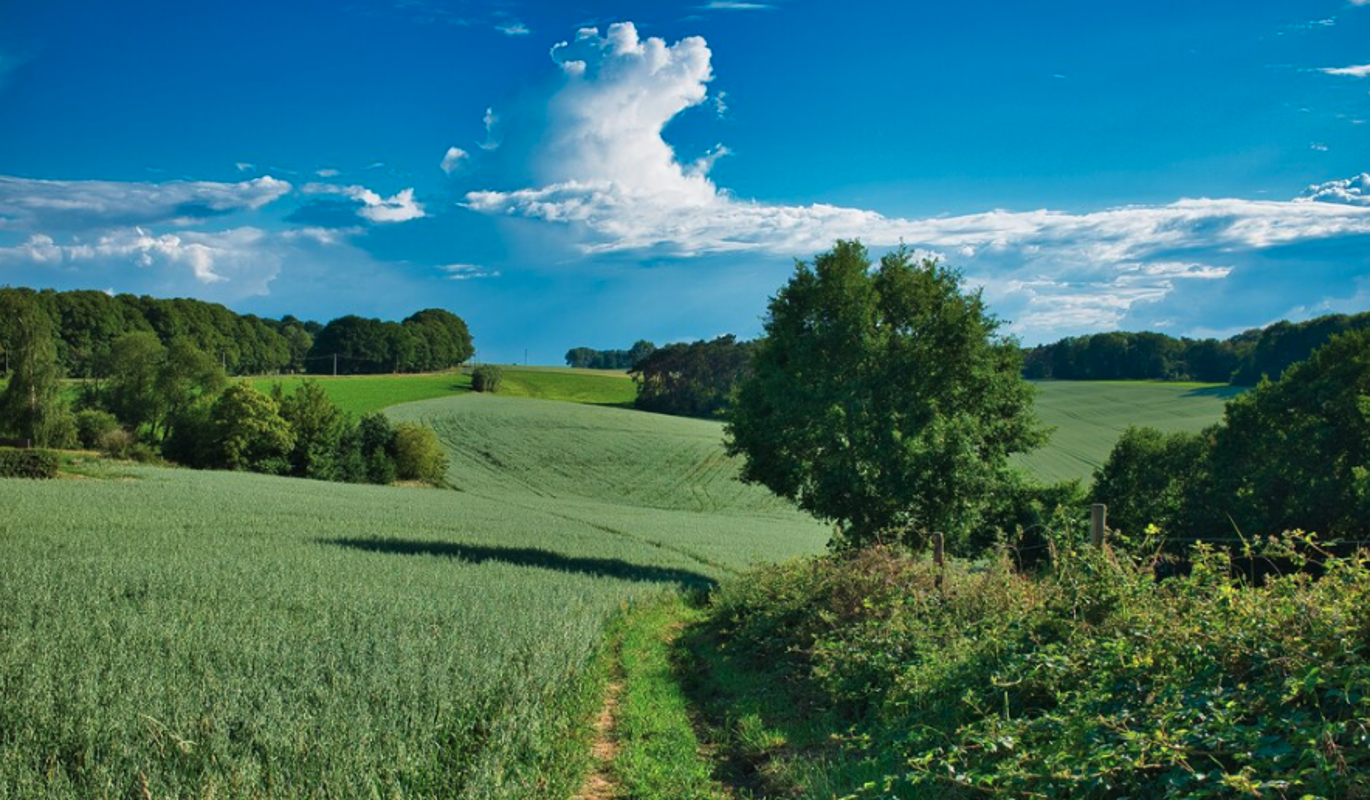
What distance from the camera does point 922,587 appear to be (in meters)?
11.1

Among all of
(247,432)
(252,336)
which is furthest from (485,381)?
(247,432)

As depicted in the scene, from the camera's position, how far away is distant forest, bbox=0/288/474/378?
316 feet

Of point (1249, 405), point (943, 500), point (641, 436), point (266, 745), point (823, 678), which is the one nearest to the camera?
point (266, 745)

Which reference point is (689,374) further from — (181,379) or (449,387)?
(181,379)

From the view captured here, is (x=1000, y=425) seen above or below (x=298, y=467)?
above

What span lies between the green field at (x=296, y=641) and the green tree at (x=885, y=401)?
5539mm

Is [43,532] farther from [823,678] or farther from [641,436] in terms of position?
[641,436]

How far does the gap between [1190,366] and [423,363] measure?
401 ft

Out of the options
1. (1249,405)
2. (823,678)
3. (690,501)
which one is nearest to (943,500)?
(823,678)

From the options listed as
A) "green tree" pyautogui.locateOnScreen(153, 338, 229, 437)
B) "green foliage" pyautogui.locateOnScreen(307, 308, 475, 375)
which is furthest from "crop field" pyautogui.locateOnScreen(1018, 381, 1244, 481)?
"green foliage" pyautogui.locateOnScreen(307, 308, 475, 375)

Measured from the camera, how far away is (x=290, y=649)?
9.04m

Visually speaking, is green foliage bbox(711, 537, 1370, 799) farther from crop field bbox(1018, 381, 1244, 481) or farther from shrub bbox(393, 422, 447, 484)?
shrub bbox(393, 422, 447, 484)

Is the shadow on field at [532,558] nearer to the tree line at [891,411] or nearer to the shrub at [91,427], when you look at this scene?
the tree line at [891,411]

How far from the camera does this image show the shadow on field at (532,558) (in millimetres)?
22297
